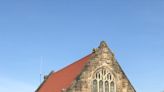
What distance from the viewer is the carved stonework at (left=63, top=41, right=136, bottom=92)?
169ft

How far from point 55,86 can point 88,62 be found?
28.6ft

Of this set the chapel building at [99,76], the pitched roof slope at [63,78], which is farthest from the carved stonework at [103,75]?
the pitched roof slope at [63,78]

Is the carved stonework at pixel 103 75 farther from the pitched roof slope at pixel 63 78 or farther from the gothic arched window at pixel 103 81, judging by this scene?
the pitched roof slope at pixel 63 78

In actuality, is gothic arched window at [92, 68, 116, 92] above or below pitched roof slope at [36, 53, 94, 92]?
below

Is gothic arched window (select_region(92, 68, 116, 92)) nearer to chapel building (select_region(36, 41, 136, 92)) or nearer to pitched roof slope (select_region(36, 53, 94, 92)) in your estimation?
chapel building (select_region(36, 41, 136, 92))

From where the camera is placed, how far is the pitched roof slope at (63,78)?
5347 cm

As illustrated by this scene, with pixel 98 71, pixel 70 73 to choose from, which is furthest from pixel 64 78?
pixel 98 71

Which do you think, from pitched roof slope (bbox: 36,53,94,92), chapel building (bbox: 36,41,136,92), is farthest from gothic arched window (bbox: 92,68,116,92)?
pitched roof slope (bbox: 36,53,94,92)

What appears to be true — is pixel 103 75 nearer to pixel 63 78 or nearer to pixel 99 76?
pixel 99 76

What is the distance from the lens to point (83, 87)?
2016 inches

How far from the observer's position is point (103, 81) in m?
52.8

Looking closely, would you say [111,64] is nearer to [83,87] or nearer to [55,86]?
[83,87]

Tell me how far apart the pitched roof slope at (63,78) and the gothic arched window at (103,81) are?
6.82ft

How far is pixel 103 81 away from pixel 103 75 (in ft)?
2.39
